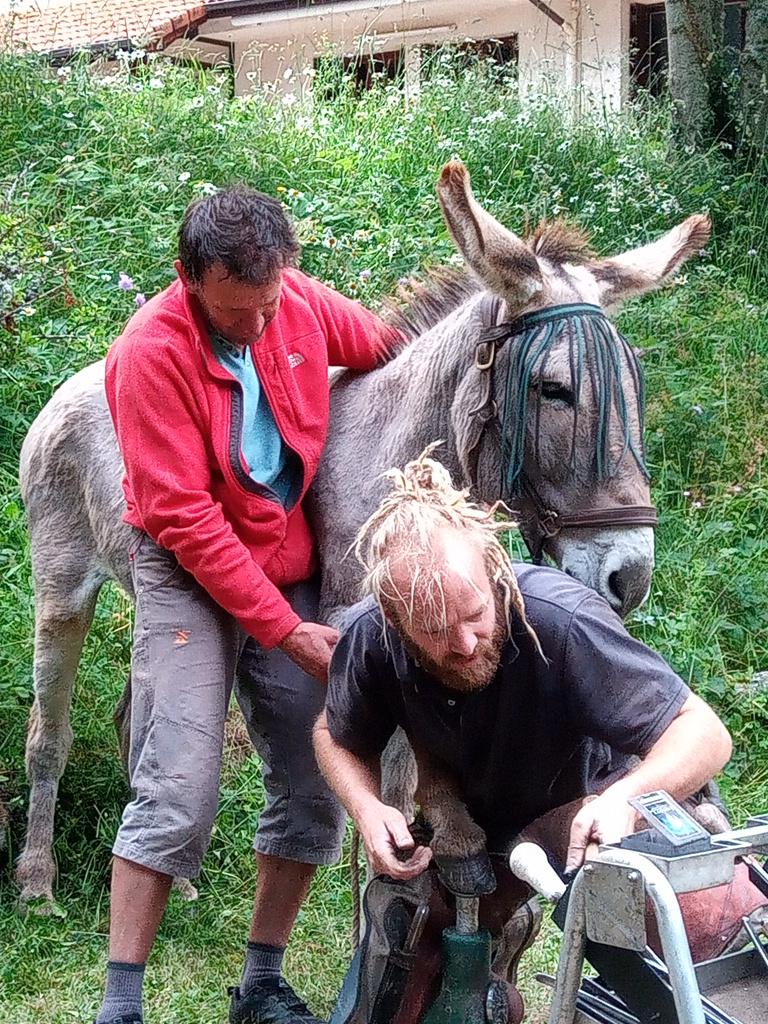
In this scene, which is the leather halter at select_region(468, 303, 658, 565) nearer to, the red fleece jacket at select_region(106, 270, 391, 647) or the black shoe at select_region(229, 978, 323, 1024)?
the red fleece jacket at select_region(106, 270, 391, 647)

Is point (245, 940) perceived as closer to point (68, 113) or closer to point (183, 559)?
point (183, 559)

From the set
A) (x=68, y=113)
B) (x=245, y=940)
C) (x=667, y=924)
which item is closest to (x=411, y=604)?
(x=667, y=924)

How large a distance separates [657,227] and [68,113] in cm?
368

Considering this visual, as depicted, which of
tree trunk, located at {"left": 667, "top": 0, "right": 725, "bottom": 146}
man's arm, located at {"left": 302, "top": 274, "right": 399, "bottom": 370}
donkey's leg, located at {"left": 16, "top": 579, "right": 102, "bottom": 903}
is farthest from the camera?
tree trunk, located at {"left": 667, "top": 0, "right": 725, "bottom": 146}

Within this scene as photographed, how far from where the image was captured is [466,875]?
290 cm

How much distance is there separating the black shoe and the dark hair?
207 cm

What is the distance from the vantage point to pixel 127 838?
3510 mm

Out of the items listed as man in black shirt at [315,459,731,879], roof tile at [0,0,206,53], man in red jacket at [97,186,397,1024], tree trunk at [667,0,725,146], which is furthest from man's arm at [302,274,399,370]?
roof tile at [0,0,206,53]

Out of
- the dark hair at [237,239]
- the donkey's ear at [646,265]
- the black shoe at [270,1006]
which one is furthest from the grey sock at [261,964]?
the donkey's ear at [646,265]

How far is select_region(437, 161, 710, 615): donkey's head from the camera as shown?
3377mm

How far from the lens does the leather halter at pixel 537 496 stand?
338 centimetres

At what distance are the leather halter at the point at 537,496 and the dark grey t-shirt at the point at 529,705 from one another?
0.54 metres

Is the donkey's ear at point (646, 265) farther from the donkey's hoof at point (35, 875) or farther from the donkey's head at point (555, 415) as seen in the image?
the donkey's hoof at point (35, 875)

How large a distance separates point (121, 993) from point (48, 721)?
171 centimetres
